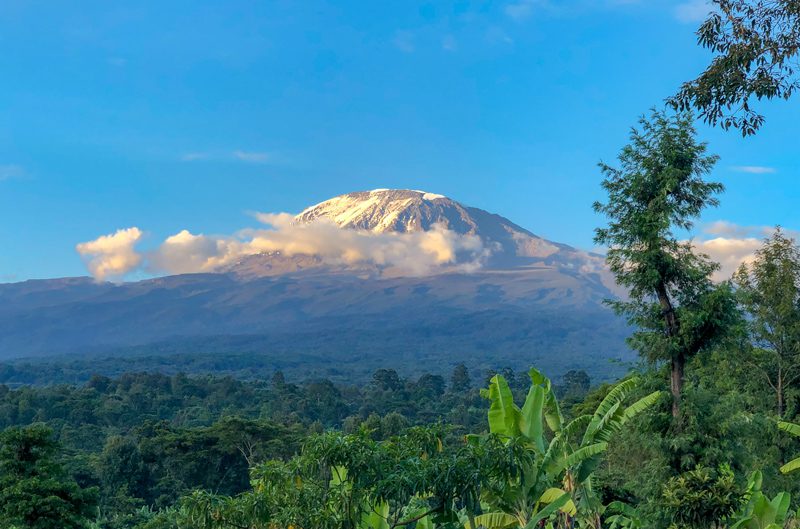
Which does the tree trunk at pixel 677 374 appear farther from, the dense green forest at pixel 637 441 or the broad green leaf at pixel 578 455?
the broad green leaf at pixel 578 455

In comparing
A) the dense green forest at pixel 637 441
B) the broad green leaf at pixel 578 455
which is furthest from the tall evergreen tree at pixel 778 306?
the broad green leaf at pixel 578 455

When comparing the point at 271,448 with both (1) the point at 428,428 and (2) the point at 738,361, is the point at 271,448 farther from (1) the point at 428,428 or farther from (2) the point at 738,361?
(1) the point at 428,428

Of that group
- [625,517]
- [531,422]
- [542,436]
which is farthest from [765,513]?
[625,517]

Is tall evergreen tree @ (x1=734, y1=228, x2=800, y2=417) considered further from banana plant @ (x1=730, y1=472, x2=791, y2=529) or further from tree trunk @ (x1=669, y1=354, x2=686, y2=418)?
banana plant @ (x1=730, y1=472, x2=791, y2=529)

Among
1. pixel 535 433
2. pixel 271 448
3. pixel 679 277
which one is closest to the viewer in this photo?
pixel 535 433

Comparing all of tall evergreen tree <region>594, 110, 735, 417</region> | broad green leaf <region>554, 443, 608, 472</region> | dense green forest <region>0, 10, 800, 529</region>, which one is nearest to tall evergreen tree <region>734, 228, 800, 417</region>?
dense green forest <region>0, 10, 800, 529</region>

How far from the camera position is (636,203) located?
19.2m

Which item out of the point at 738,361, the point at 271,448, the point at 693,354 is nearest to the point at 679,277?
the point at 693,354

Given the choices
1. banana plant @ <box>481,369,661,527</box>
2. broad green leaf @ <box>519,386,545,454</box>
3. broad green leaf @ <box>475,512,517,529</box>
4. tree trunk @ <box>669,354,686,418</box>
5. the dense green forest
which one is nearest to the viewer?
the dense green forest

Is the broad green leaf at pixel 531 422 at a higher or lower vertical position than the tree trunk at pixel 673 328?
lower

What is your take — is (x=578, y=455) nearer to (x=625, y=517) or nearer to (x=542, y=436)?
(x=542, y=436)

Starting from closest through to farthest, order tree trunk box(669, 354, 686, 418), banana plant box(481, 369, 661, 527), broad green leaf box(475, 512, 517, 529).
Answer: banana plant box(481, 369, 661, 527)
broad green leaf box(475, 512, 517, 529)
tree trunk box(669, 354, 686, 418)

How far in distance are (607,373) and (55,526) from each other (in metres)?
186

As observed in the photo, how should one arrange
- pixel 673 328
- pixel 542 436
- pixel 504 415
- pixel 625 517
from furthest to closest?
pixel 625 517 < pixel 673 328 < pixel 542 436 < pixel 504 415
